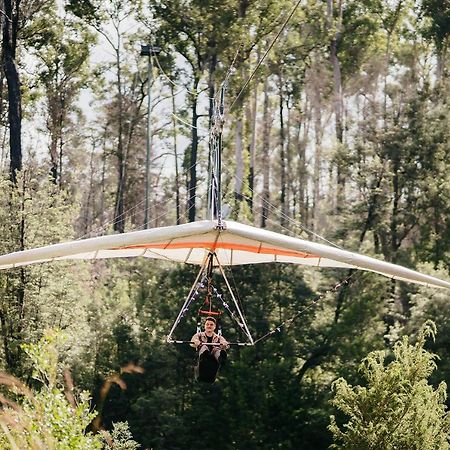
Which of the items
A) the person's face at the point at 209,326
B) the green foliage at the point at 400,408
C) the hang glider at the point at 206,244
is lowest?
the green foliage at the point at 400,408

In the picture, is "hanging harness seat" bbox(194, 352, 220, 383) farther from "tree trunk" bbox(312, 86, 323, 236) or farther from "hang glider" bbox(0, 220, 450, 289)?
"tree trunk" bbox(312, 86, 323, 236)

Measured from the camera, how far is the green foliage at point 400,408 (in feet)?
55.0

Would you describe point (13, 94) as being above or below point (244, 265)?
above

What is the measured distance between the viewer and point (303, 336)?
25156mm

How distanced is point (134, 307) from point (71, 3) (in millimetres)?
11156

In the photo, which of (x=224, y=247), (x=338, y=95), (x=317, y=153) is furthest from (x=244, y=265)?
(x=224, y=247)

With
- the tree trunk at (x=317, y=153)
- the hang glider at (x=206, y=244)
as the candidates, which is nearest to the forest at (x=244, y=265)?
the tree trunk at (x=317, y=153)

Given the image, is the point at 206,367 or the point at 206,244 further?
the point at 206,367

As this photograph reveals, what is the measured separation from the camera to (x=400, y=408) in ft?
56.0

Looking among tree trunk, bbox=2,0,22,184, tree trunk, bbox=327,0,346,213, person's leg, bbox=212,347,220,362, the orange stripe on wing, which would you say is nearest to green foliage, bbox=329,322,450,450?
the orange stripe on wing

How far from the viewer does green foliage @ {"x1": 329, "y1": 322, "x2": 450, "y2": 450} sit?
660 inches

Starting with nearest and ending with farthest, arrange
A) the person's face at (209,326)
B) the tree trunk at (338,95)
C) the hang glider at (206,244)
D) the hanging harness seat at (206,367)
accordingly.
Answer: the hang glider at (206,244) < the hanging harness seat at (206,367) < the person's face at (209,326) < the tree trunk at (338,95)

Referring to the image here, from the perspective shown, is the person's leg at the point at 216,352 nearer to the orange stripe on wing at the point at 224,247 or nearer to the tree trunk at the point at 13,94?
the orange stripe on wing at the point at 224,247

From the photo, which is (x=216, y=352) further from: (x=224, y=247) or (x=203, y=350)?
(x=224, y=247)
